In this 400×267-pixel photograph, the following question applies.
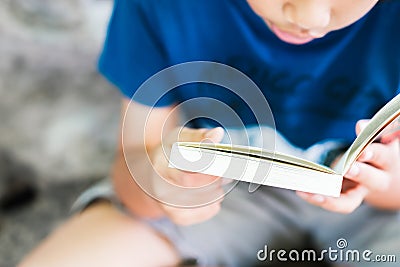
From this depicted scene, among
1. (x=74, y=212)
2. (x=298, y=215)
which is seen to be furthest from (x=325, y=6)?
(x=74, y=212)

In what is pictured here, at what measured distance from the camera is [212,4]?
0.65 m

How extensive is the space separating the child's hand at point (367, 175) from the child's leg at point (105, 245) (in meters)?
0.19

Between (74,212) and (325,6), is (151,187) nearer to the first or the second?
(74,212)

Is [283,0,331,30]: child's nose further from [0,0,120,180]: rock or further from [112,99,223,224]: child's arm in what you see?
[0,0,120,180]: rock

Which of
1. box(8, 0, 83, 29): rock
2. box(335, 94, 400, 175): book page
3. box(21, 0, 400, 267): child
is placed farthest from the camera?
box(8, 0, 83, 29): rock

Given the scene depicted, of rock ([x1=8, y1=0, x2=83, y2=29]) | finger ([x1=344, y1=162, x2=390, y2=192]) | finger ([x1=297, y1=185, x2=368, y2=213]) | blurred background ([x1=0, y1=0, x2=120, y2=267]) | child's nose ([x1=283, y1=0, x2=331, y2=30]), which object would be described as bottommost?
blurred background ([x1=0, y1=0, x2=120, y2=267])

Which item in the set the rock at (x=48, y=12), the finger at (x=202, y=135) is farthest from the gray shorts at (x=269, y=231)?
the rock at (x=48, y=12)

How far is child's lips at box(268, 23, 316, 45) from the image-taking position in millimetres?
588

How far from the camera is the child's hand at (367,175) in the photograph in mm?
574

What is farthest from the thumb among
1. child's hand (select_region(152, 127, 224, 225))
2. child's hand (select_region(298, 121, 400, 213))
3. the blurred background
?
the blurred background

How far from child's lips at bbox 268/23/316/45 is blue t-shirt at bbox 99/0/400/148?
1 cm

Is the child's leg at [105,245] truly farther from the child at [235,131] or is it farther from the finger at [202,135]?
the finger at [202,135]

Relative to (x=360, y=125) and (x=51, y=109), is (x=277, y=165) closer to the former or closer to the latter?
(x=360, y=125)

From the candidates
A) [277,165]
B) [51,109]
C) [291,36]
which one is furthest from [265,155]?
[51,109]
